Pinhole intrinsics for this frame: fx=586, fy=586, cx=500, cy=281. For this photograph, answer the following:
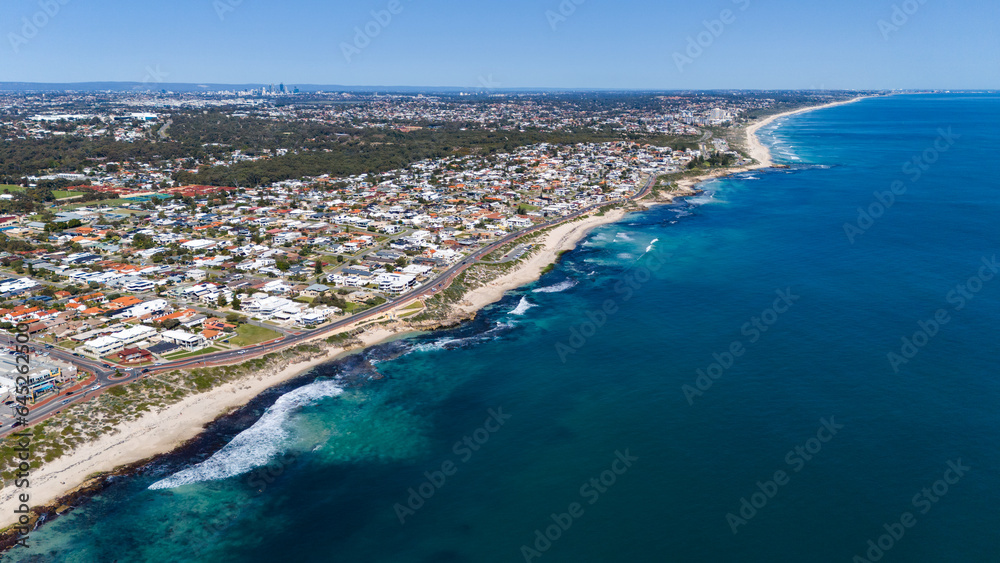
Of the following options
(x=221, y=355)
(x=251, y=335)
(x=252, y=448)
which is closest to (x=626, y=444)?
(x=252, y=448)

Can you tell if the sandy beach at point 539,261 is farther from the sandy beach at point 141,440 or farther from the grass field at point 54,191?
the grass field at point 54,191

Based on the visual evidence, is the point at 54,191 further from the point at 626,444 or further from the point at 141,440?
the point at 626,444

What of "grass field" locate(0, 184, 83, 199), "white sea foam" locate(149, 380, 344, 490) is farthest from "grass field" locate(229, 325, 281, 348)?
"grass field" locate(0, 184, 83, 199)

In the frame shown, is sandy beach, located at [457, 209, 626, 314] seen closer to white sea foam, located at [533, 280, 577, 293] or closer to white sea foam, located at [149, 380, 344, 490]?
white sea foam, located at [533, 280, 577, 293]

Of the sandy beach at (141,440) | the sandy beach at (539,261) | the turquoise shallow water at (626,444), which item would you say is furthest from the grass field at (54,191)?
the turquoise shallow water at (626,444)

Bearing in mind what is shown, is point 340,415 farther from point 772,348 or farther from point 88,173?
point 88,173
